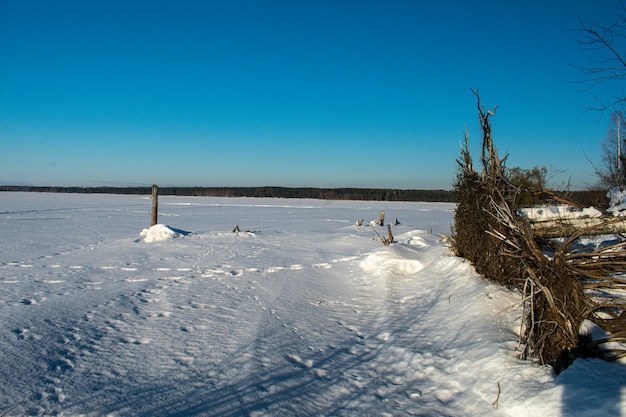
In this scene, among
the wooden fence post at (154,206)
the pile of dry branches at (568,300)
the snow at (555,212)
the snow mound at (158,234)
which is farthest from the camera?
the wooden fence post at (154,206)

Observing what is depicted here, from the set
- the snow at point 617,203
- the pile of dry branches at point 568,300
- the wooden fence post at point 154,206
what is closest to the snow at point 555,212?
the snow at point 617,203

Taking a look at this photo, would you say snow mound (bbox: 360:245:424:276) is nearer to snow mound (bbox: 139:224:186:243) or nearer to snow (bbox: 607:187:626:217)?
snow (bbox: 607:187:626:217)

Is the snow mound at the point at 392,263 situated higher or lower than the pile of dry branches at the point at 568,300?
lower

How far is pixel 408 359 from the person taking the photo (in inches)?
187

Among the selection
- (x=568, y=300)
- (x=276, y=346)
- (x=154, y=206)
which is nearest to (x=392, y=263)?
(x=276, y=346)

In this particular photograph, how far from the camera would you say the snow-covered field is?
363 centimetres

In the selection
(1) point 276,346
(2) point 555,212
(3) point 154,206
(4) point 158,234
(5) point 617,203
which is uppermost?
(5) point 617,203

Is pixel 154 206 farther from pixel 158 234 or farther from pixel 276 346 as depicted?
pixel 276 346

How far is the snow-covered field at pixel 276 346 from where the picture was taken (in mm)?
3633

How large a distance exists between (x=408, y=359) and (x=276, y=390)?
64.2 inches

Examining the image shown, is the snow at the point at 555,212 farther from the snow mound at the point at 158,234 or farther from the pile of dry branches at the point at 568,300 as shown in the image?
the snow mound at the point at 158,234

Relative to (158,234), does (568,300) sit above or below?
above

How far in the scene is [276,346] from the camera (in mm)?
5145

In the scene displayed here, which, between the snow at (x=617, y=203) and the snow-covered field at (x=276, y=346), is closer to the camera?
the snow-covered field at (x=276, y=346)
